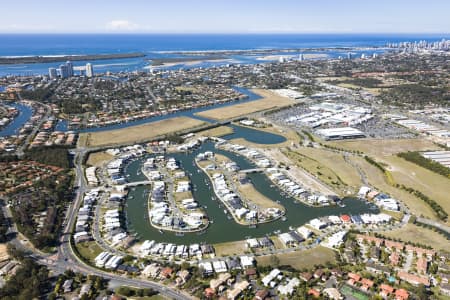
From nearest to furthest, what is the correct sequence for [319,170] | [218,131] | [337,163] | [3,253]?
[3,253] → [319,170] → [337,163] → [218,131]

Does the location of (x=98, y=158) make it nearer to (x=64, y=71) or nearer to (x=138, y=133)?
(x=138, y=133)

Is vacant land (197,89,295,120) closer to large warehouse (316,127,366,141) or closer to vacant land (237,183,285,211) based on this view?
large warehouse (316,127,366,141)

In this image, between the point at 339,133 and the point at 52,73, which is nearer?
the point at 339,133

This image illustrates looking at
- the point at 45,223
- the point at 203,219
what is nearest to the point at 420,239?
the point at 203,219

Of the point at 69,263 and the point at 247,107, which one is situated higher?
the point at 247,107

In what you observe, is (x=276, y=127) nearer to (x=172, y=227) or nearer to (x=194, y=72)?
(x=172, y=227)

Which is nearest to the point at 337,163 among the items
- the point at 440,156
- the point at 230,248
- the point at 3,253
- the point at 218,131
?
the point at 440,156

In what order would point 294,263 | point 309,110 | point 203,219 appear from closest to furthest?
point 294,263, point 203,219, point 309,110
